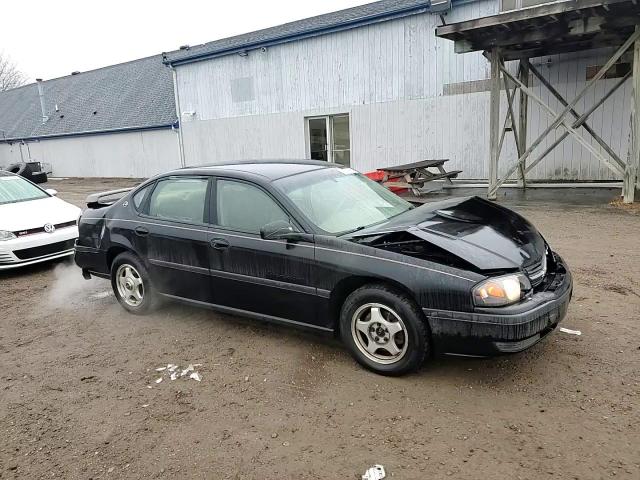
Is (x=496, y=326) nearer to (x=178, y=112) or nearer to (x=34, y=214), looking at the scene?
(x=34, y=214)

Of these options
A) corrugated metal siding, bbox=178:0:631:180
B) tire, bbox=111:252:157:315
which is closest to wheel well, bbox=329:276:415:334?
tire, bbox=111:252:157:315

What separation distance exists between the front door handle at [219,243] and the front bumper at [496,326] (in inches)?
71.7

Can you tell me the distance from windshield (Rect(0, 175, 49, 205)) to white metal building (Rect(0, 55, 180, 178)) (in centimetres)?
1283

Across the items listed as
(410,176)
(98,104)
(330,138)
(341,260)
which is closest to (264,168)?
(341,260)

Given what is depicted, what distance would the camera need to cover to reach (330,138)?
16062mm

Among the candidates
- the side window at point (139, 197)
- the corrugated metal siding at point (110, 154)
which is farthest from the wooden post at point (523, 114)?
the corrugated metal siding at point (110, 154)

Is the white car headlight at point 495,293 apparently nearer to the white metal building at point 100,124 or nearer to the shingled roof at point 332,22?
the shingled roof at point 332,22

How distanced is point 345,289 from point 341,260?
23cm

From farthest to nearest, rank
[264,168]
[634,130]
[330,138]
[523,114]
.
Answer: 1. [330,138]
2. [523,114]
3. [634,130]
4. [264,168]

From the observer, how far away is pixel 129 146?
2381 cm

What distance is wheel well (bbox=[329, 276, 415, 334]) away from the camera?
3477 millimetres

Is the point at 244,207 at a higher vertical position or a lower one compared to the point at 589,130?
lower

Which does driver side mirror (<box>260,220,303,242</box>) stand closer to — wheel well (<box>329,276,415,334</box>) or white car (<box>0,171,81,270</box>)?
wheel well (<box>329,276,415,334</box>)

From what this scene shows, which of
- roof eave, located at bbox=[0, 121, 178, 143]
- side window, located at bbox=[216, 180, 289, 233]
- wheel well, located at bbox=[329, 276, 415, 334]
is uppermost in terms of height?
roof eave, located at bbox=[0, 121, 178, 143]
